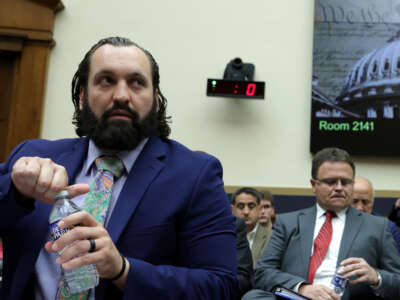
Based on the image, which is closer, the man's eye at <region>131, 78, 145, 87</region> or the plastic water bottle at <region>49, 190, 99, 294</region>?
the plastic water bottle at <region>49, 190, 99, 294</region>

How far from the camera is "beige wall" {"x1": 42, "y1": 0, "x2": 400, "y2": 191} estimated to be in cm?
498

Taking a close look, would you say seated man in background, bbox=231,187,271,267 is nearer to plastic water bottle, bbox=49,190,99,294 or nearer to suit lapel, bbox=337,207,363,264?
suit lapel, bbox=337,207,363,264

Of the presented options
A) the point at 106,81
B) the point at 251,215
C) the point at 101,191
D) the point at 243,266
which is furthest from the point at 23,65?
the point at 101,191

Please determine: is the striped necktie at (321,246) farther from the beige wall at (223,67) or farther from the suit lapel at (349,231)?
the beige wall at (223,67)

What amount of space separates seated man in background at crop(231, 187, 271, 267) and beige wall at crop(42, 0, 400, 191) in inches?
43.7

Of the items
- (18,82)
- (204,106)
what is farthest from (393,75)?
(18,82)

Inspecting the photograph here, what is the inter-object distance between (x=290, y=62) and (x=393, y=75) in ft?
3.70

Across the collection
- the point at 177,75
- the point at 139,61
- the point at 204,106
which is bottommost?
the point at 139,61

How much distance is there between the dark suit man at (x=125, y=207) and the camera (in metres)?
0.95

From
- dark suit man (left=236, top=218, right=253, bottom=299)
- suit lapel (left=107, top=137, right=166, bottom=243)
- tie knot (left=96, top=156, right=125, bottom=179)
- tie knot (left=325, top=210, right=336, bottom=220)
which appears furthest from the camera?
dark suit man (left=236, top=218, right=253, bottom=299)

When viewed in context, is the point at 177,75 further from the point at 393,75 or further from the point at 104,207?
the point at 104,207

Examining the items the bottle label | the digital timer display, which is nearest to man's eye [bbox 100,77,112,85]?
the bottle label

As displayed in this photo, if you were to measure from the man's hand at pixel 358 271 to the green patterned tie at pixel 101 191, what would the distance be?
4.26 ft

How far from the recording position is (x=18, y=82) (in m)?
5.00
